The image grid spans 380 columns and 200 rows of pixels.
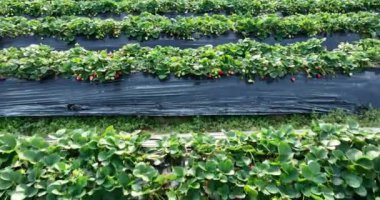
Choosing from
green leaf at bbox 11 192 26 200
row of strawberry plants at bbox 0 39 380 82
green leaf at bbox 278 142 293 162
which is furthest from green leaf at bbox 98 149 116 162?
row of strawberry plants at bbox 0 39 380 82

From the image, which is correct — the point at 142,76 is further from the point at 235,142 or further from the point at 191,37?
the point at 235,142

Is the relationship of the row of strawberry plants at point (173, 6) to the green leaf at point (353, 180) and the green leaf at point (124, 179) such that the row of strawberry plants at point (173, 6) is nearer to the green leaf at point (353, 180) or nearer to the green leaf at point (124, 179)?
the green leaf at point (353, 180)

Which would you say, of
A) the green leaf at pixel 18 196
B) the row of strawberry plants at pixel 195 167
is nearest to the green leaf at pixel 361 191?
the row of strawberry plants at pixel 195 167

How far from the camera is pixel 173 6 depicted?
7.52 meters

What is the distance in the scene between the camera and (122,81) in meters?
4.83

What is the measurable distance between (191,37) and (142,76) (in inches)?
68.0

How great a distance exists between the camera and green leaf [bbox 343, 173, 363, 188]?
2.82 m

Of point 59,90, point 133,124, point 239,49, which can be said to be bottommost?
point 133,124

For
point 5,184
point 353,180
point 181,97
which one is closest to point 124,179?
point 5,184

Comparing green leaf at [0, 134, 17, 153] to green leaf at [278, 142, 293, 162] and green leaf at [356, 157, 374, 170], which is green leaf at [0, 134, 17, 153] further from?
green leaf at [356, 157, 374, 170]

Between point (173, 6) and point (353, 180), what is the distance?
5.72m

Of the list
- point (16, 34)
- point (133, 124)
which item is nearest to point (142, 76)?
point (133, 124)

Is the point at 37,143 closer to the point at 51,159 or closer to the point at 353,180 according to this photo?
the point at 51,159

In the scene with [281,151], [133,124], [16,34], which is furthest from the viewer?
[16,34]
